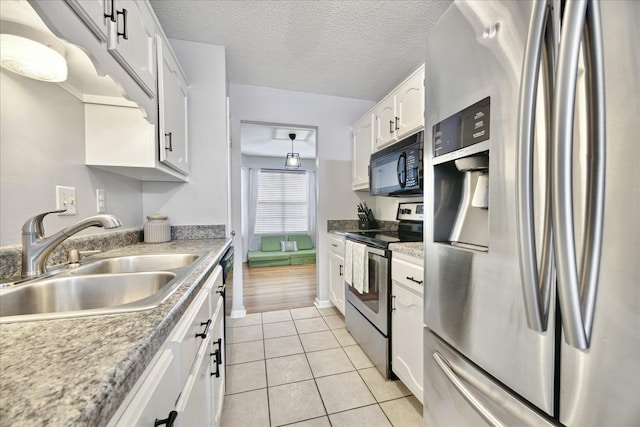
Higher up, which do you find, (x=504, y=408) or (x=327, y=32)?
(x=327, y=32)

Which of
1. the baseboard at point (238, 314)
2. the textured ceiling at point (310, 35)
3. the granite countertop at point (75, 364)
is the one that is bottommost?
the baseboard at point (238, 314)

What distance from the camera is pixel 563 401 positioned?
1.78ft

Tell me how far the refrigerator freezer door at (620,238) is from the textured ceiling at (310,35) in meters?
1.59

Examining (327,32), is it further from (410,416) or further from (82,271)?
(410,416)

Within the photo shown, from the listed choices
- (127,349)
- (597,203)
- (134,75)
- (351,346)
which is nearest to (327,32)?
(134,75)

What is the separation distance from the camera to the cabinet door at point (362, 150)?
2593mm

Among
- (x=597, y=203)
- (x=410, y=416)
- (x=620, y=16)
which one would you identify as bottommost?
(x=410, y=416)

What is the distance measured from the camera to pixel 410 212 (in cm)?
225

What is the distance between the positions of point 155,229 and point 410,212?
2.02 metres

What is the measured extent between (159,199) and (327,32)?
5.92ft

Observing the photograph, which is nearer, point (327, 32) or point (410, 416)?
point (410, 416)

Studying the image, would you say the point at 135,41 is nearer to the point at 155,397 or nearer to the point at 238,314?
the point at 155,397

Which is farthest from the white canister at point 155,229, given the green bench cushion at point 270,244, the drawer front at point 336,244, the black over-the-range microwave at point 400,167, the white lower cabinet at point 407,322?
the green bench cushion at point 270,244

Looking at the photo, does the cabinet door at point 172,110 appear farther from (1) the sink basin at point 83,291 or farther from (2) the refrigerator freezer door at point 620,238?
(2) the refrigerator freezer door at point 620,238
